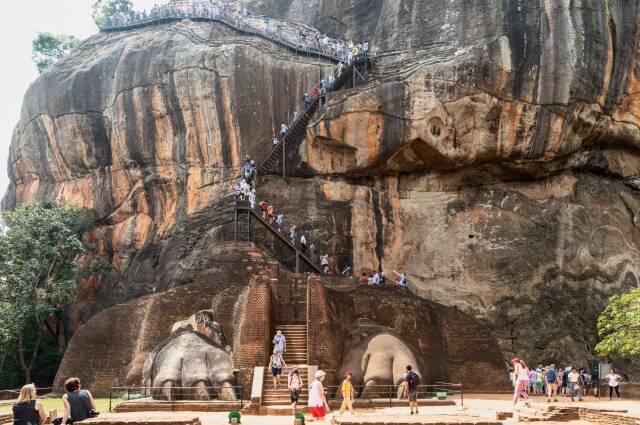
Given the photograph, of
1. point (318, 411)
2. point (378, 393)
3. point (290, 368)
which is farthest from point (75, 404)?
point (378, 393)

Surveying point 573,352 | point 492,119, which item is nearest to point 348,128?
point 492,119

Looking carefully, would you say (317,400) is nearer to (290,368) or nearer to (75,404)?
(290,368)

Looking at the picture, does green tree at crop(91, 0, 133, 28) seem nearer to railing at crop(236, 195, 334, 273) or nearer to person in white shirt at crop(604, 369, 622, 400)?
railing at crop(236, 195, 334, 273)

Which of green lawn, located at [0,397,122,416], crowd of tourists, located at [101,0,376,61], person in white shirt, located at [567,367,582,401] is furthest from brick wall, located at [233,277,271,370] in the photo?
crowd of tourists, located at [101,0,376,61]

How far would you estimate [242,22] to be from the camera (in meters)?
35.4

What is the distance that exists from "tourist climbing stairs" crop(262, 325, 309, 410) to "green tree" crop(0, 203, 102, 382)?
13.1m

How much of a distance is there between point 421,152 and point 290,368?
14.1 m

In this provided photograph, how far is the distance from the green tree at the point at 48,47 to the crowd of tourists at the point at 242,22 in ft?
26.4

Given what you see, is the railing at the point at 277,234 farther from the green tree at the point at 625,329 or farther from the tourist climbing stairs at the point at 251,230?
the green tree at the point at 625,329

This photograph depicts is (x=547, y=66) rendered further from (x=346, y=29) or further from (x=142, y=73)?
(x=142, y=73)

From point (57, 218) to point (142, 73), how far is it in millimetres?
7043

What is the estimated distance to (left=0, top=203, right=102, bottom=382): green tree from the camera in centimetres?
2927

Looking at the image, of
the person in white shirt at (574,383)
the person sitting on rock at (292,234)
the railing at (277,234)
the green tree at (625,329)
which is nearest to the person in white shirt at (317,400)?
the person in white shirt at (574,383)

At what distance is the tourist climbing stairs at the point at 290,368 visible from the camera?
17.1 meters
